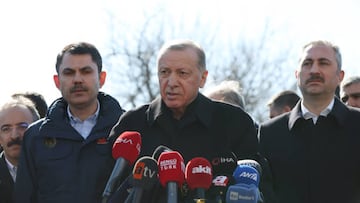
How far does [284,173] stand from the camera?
593cm

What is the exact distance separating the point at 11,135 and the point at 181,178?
94.3 inches

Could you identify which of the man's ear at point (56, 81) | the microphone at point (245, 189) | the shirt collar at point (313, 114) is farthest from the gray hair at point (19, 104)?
the microphone at point (245, 189)

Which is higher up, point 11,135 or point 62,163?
point 11,135

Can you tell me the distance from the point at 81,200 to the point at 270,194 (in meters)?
1.46

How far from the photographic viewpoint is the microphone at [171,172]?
422 cm

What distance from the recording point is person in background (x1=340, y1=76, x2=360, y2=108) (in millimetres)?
7645

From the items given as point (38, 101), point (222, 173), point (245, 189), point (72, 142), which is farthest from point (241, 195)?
point (38, 101)

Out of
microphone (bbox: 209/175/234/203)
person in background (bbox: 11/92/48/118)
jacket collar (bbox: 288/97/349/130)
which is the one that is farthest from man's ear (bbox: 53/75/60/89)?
microphone (bbox: 209/175/234/203)

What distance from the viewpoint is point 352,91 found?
25.1ft

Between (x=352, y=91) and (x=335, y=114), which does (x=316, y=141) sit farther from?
(x=352, y=91)

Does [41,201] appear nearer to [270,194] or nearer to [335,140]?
[270,194]

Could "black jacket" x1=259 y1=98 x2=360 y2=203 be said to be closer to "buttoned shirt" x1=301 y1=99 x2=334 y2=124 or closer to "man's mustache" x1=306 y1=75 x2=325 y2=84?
"buttoned shirt" x1=301 y1=99 x2=334 y2=124

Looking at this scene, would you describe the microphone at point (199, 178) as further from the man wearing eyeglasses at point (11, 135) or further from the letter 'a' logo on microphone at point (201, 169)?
the man wearing eyeglasses at point (11, 135)

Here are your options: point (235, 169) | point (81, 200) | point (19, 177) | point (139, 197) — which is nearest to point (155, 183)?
point (139, 197)
